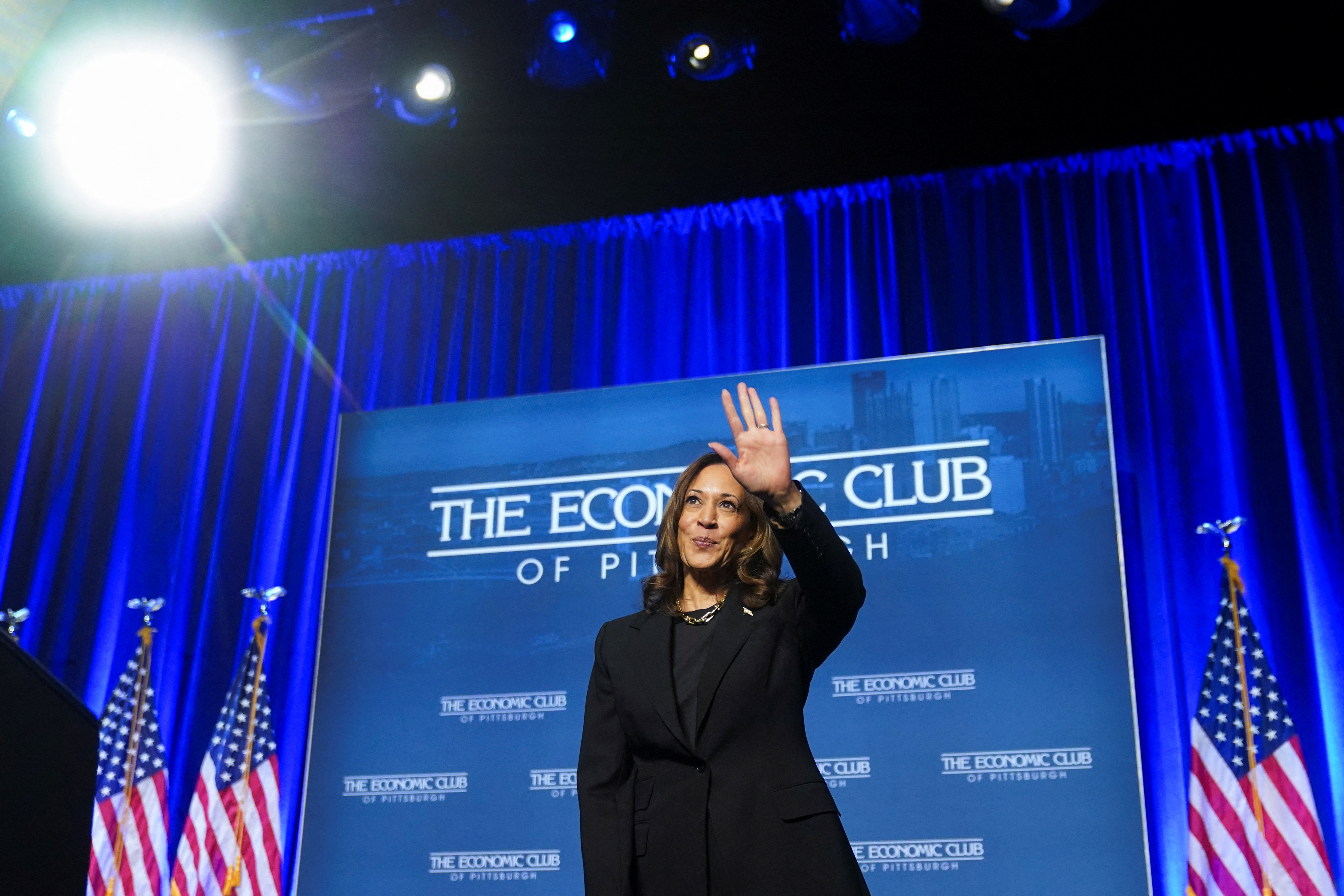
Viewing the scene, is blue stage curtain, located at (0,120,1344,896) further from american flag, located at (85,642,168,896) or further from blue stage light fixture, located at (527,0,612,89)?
blue stage light fixture, located at (527,0,612,89)

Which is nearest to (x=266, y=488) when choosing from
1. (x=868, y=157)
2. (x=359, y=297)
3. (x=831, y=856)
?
(x=359, y=297)

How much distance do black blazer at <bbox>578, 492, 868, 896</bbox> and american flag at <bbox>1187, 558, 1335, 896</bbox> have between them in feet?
8.14

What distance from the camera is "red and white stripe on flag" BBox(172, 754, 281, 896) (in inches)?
195

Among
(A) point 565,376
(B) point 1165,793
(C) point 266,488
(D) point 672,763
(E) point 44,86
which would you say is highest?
(E) point 44,86

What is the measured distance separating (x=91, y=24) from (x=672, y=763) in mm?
4432

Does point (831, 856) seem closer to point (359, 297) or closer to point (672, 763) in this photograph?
Answer: point (672, 763)

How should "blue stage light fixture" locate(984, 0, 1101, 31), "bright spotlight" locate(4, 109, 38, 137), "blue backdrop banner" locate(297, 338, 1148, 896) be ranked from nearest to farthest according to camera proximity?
"blue backdrop banner" locate(297, 338, 1148, 896) < "blue stage light fixture" locate(984, 0, 1101, 31) < "bright spotlight" locate(4, 109, 38, 137)

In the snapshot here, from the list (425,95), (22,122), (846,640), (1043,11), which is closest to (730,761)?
(846,640)

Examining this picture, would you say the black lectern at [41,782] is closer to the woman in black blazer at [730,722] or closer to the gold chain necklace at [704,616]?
the woman in black blazer at [730,722]

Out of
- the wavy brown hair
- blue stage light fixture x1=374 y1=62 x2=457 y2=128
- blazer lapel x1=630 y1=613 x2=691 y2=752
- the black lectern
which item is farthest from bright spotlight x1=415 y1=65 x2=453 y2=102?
the black lectern

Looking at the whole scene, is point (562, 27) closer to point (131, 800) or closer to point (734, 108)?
point (734, 108)

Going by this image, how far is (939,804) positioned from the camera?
4156 millimetres

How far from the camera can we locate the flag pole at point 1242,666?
159 inches

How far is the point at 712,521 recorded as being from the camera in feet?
8.02
